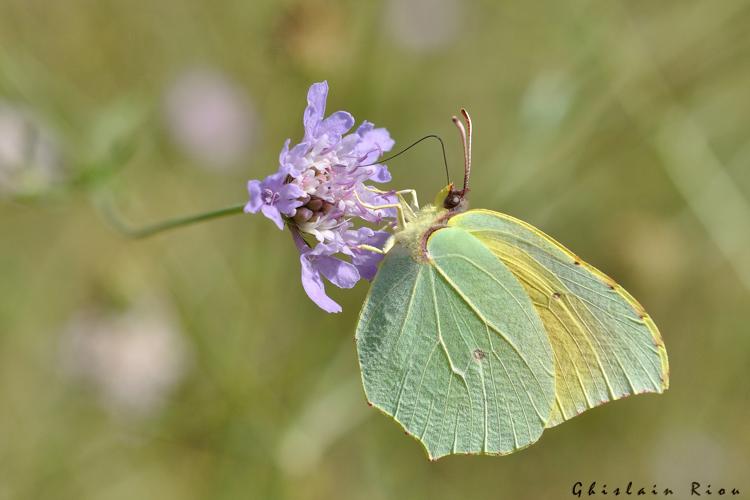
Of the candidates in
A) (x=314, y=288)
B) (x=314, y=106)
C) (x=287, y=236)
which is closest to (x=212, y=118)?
(x=287, y=236)

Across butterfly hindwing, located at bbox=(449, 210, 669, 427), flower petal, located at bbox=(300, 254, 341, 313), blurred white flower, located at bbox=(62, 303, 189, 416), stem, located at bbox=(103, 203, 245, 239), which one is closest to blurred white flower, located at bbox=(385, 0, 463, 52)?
blurred white flower, located at bbox=(62, 303, 189, 416)

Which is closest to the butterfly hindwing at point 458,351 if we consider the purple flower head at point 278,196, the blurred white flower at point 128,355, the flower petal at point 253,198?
the purple flower head at point 278,196

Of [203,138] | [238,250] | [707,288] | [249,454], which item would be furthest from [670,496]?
[203,138]

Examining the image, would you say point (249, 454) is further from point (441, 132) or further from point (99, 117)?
point (441, 132)

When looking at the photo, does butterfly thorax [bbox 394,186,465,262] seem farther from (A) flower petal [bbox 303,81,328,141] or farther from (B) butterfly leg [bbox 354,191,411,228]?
(A) flower petal [bbox 303,81,328,141]

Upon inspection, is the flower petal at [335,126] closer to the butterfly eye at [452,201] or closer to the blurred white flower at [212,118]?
the butterfly eye at [452,201]
